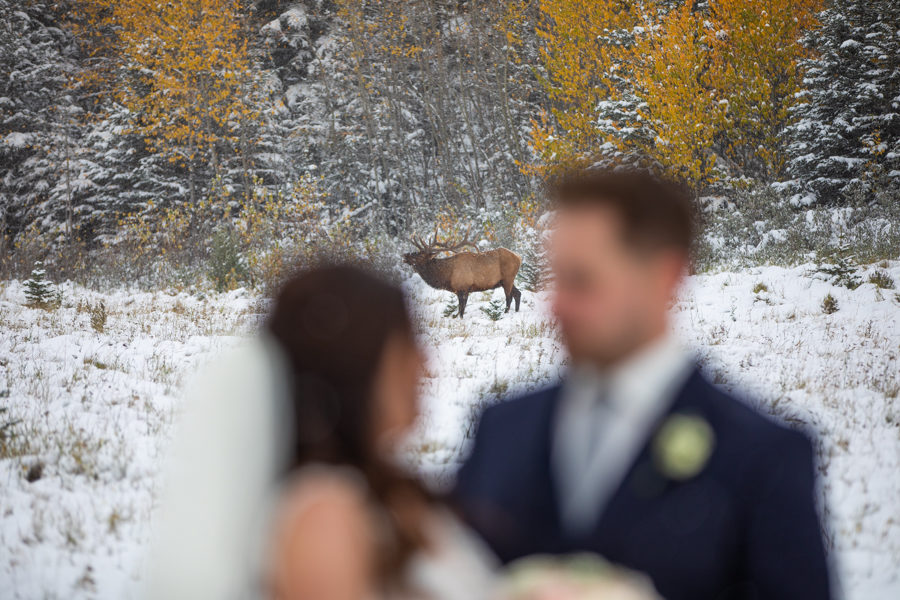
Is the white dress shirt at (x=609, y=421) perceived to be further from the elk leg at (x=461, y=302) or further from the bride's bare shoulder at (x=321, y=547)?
the elk leg at (x=461, y=302)

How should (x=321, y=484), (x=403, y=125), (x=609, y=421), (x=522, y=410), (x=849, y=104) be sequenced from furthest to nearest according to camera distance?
1. (x=403, y=125)
2. (x=849, y=104)
3. (x=522, y=410)
4. (x=609, y=421)
5. (x=321, y=484)

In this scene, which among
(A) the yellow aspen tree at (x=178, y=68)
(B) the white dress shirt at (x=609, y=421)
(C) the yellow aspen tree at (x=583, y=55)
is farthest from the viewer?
(A) the yellow aspen tree at (x=178, y=68)

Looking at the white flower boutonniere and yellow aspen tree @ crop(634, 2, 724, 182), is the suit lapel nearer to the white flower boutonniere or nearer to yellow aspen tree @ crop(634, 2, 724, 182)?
the white flower boutonniere

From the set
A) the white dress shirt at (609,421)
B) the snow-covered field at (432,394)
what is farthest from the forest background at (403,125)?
the white dress shirt at (609,421)

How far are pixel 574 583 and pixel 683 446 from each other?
372mm

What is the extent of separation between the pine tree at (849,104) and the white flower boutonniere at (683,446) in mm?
14805

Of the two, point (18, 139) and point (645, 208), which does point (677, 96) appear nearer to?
point (645, 208)

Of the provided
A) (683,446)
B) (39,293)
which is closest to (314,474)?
(683,446)

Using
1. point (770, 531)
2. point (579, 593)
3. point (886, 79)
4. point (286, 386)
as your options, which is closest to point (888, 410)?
point (770, 531)

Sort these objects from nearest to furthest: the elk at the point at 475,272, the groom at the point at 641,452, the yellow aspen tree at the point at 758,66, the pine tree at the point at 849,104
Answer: the groom at the point at 641,452
the elk at the point at 475,272
the pine tree at the point at 849,104
the yellow aspen tree at the point at 758,66

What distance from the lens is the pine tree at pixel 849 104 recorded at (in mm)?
13000

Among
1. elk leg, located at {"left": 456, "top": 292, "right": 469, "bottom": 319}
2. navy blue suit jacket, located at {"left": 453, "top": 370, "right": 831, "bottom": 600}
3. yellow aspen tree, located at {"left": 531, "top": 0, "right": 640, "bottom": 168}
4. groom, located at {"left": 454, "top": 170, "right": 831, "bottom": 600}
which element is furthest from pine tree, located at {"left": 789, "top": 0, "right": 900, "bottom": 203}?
navy blue suit jacket, located at {"left": 453, "top": 370, "right": 831, "bottom": 600}

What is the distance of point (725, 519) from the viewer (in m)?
1.04

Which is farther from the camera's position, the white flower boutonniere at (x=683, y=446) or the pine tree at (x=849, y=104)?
the pine tree at (x=849, y=104)
